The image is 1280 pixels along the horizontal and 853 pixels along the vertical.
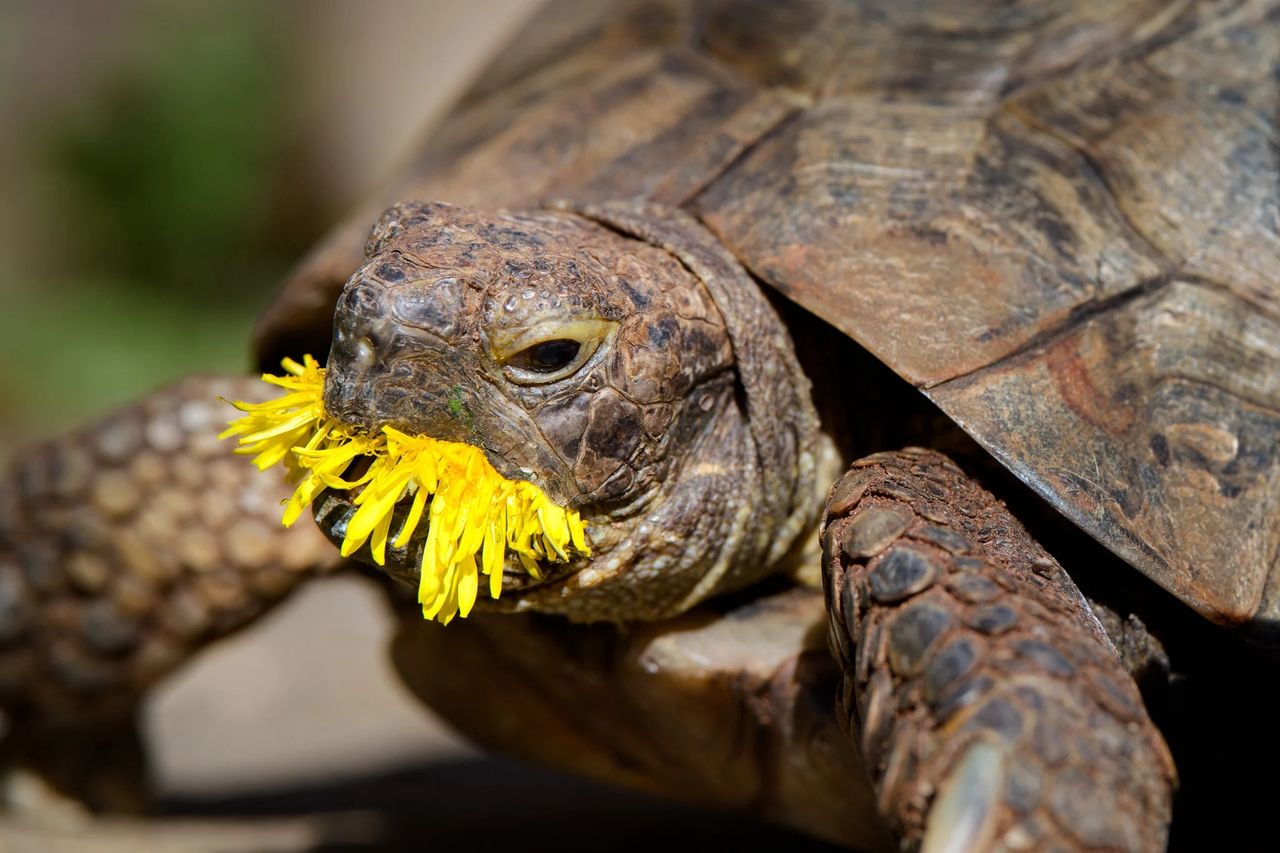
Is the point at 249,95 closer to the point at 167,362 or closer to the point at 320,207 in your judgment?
the point at 320,207

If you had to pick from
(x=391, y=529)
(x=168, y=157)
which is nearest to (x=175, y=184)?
(x=168, y=157)

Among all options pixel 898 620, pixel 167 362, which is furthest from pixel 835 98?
pixel 167 362

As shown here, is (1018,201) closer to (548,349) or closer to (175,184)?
(548,349)

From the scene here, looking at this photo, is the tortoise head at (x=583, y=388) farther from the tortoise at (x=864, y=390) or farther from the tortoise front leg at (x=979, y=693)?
the tortoise front leg at (x=979, y=693)

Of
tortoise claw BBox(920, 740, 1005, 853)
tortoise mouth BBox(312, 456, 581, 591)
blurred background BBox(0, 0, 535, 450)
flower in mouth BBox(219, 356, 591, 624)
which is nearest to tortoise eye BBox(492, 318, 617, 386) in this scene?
flower in mouth BBox(219, 356, 591, 624)

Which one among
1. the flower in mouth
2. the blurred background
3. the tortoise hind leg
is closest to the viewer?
the flower in mouth

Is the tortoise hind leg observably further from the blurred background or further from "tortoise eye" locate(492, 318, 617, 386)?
the blurred background
